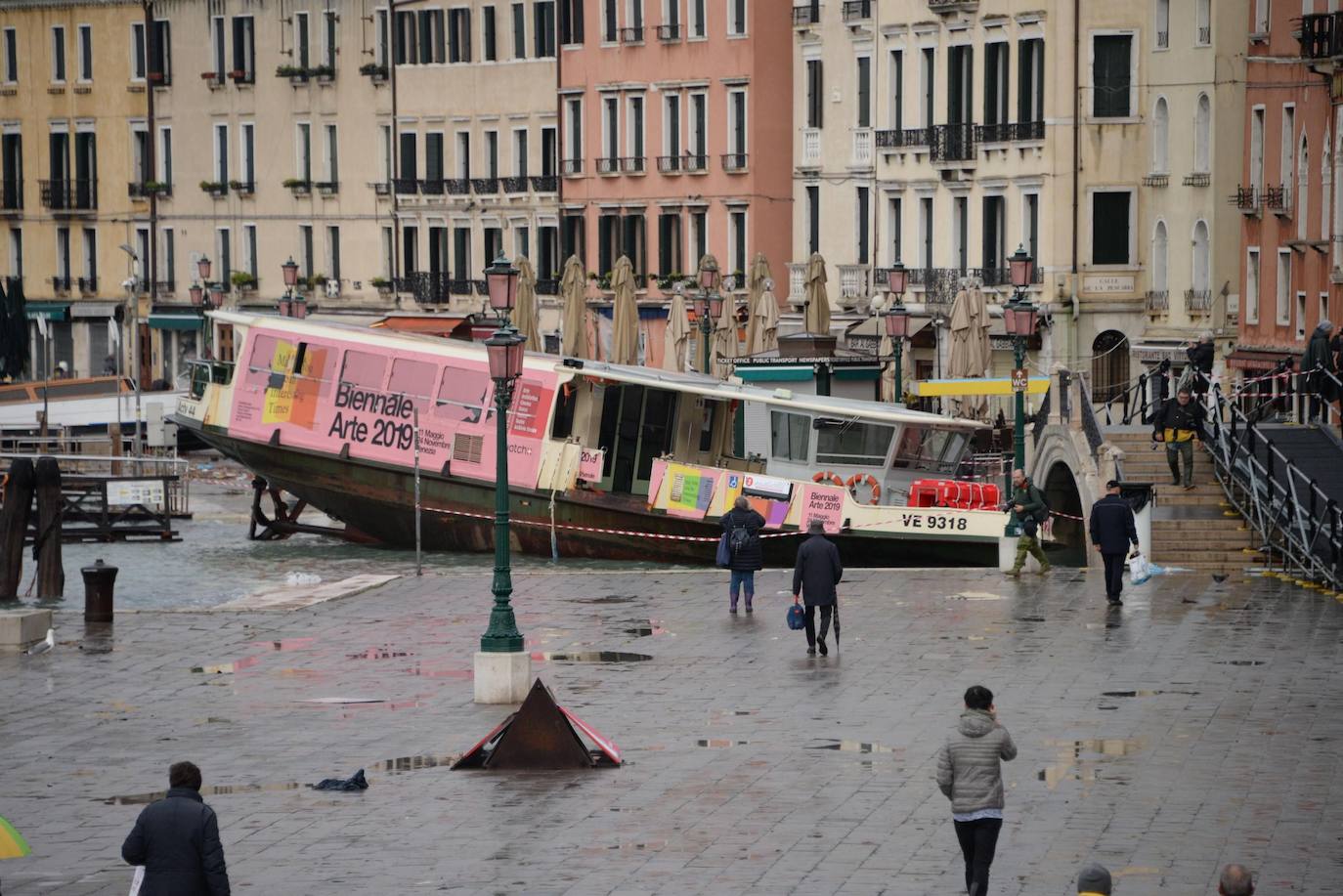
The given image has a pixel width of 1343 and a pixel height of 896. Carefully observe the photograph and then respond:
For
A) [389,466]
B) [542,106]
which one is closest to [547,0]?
[542,106]

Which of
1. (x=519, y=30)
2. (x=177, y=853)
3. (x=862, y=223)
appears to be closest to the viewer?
(x=177, y=853)

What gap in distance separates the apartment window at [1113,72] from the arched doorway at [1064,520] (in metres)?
17.1

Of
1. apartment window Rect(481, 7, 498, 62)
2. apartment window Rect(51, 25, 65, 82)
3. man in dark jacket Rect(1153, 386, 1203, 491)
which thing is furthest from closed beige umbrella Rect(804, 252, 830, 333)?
apartment window Rect(51, 25, 65, 82)

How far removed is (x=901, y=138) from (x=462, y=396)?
22.7 meters

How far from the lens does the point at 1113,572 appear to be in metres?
32.2

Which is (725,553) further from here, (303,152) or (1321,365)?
(303,152)

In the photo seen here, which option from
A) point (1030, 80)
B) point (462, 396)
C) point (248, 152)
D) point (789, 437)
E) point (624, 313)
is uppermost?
point (1030, 80)

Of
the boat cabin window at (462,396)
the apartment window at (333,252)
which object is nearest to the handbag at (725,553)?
the boat cabin window at (462,396)

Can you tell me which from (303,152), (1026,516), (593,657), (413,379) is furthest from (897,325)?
(303,152)

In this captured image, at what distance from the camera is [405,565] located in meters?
45.0

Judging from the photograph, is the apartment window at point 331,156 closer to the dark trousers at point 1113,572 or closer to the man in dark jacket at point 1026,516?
the man in dark jacket at point 1026,516

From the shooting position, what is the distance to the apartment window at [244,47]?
284 feet

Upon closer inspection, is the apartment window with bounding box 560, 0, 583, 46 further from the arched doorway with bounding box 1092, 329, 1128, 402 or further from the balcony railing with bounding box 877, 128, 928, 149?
the arched doorway with bounding box 1092, 329, 1128, 402

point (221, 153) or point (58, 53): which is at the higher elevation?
point (58, 53)
